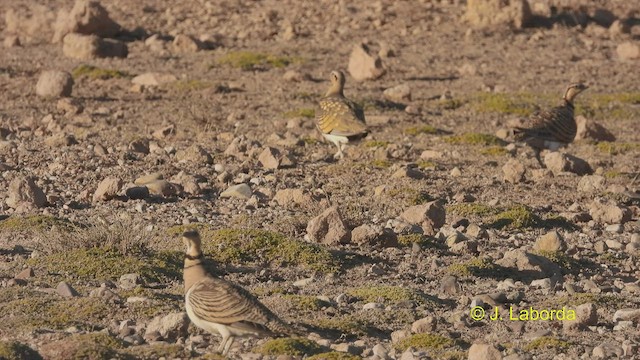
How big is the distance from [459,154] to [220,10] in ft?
57.2

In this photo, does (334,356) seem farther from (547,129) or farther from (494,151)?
(494,151)

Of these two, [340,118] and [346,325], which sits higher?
[346,325]

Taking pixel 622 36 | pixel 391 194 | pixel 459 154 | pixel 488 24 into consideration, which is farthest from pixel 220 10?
pixel 391 194

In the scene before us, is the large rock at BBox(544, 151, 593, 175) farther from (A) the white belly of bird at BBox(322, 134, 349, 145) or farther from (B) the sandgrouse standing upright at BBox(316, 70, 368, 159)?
(A) the white belly of bird at BBox(322, 134, 349, 145)

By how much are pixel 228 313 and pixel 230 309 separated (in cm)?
4

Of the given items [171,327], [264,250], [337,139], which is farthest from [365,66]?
[171,327]

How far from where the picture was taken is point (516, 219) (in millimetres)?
18594

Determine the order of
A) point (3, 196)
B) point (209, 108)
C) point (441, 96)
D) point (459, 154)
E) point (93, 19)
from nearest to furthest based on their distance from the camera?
point (3, 196) < point (459, 154) < point (209, 108) < point (441, 96) < point (93, 19)

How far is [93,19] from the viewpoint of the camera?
36.1m

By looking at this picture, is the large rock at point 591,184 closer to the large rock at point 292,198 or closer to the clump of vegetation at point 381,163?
the clump of vegetation at point 381,163

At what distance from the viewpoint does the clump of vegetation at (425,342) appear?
1224cm

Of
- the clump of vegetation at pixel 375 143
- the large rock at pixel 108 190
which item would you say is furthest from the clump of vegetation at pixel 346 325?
the clump of vegetation at pixel 375 143

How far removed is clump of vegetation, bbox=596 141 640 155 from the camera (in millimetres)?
25375

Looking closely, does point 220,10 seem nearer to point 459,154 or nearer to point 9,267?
point 459,154
